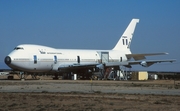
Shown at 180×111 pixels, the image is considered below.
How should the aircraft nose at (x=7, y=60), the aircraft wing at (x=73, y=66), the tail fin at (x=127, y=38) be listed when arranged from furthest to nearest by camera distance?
1. the tail fin at (x=127, y=38)
2. the aircraft wing at (x=73, y=66)
3. the aircraft nose at (x=7, y=60)

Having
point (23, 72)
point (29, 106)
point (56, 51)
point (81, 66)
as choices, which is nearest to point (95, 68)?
point (81, 66)

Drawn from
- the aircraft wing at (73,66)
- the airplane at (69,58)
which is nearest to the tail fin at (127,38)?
the airplane at (69,58)

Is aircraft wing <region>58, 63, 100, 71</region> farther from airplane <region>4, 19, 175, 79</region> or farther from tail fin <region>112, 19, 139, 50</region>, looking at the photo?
tail fin <region>112, 19, 139, 50</region>

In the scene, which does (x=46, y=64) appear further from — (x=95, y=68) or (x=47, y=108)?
(x=47, y=108)

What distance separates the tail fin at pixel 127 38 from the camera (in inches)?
3189

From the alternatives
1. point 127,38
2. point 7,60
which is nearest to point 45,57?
point 7,60

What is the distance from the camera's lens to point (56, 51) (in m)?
65.8

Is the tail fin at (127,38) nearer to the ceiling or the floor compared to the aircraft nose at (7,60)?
nearer to the ceiling

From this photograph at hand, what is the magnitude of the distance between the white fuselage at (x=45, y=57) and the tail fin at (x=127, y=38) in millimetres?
7873

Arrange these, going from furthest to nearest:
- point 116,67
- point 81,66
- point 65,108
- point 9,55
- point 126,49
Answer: point 126,49
point 116,67
point 81,66
point 9,55
point 65,108

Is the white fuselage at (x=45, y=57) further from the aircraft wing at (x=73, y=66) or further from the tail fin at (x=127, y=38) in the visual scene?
the tail fin at (x=127, y=38)

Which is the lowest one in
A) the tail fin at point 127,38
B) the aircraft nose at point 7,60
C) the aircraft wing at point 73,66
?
the aircraft wing at point 73,66

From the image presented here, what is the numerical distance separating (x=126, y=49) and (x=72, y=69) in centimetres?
1735

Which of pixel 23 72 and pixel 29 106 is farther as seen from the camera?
pixel 23 72
